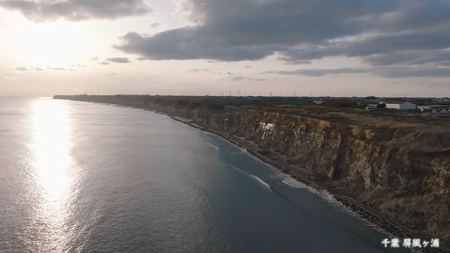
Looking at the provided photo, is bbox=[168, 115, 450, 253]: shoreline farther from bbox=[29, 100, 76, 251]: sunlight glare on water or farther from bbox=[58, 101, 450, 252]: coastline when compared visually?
bbox=[29, 100, 76, 251]: sunlight glare on water

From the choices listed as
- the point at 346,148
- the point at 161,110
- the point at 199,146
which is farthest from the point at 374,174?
the point at 161,110

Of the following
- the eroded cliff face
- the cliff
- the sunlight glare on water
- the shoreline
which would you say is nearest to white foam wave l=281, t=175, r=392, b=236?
the shoreline

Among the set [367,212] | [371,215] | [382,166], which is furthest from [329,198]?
[382,166]

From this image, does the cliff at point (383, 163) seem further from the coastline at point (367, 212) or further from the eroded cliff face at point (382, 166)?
the coastline at point (367, 212)

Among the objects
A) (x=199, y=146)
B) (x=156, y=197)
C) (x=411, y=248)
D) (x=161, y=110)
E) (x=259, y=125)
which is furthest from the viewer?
(x=161, y=110)

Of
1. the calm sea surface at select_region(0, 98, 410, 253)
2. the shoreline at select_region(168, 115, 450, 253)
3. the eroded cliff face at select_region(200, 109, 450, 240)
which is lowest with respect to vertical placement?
the calm sea surface at select_region(0, 98, 410, 253)

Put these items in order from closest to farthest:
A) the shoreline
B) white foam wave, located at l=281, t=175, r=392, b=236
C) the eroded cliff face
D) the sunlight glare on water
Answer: the shoreline < the sunlight glare on water < the eroded cliff face < white foam wave, located at l=281, t=175, r=392, b=236

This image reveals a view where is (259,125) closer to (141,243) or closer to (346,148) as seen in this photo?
(346,148)

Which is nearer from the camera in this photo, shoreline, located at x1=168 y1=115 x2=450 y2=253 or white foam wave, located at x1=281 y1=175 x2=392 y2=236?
shoreline, located at x1=168 y1=115 x2=450 y2=253
